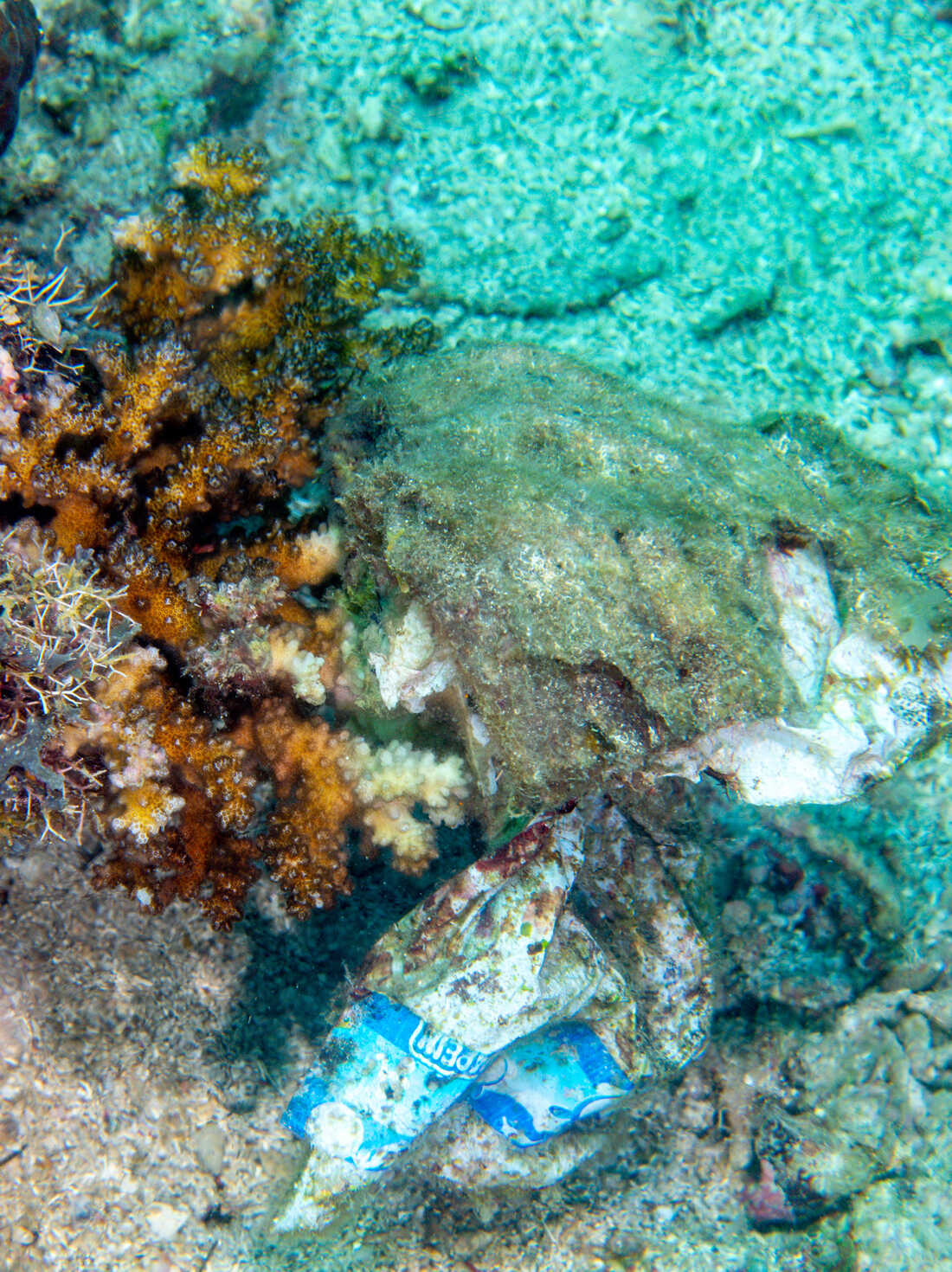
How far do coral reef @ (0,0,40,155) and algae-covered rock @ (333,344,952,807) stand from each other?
4.42 feet

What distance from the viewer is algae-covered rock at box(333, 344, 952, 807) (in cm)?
204

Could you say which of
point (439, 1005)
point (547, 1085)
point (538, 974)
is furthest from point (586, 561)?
point (547, 1085)

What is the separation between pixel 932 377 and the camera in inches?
121

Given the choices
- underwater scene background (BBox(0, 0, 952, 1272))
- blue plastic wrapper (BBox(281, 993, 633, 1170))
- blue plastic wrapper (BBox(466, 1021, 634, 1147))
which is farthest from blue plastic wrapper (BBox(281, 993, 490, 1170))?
blue plastic wrapper (BBox(466, 1021, 634, 1147))

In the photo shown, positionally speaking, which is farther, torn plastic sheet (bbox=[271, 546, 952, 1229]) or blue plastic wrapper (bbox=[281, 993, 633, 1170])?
blue plastic wrapper (bbox=[281, 993, 633, 1170])

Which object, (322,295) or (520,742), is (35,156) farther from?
(520,742)

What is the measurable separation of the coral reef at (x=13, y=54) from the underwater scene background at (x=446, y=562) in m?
0.02

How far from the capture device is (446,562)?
81.0 inches

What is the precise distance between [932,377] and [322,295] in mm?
2500

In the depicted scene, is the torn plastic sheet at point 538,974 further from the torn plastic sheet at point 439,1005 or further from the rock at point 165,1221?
the rock at point 165,1221

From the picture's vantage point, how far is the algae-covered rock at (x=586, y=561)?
2.04m

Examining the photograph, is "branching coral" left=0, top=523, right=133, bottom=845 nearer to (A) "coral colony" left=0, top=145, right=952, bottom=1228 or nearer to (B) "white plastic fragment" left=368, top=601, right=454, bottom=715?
(A) "coral colony" left=0, top=145, right=952, bottom=1228

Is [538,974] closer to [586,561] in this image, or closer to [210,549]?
[586,561]

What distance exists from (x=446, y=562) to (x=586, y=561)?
0.39 m
